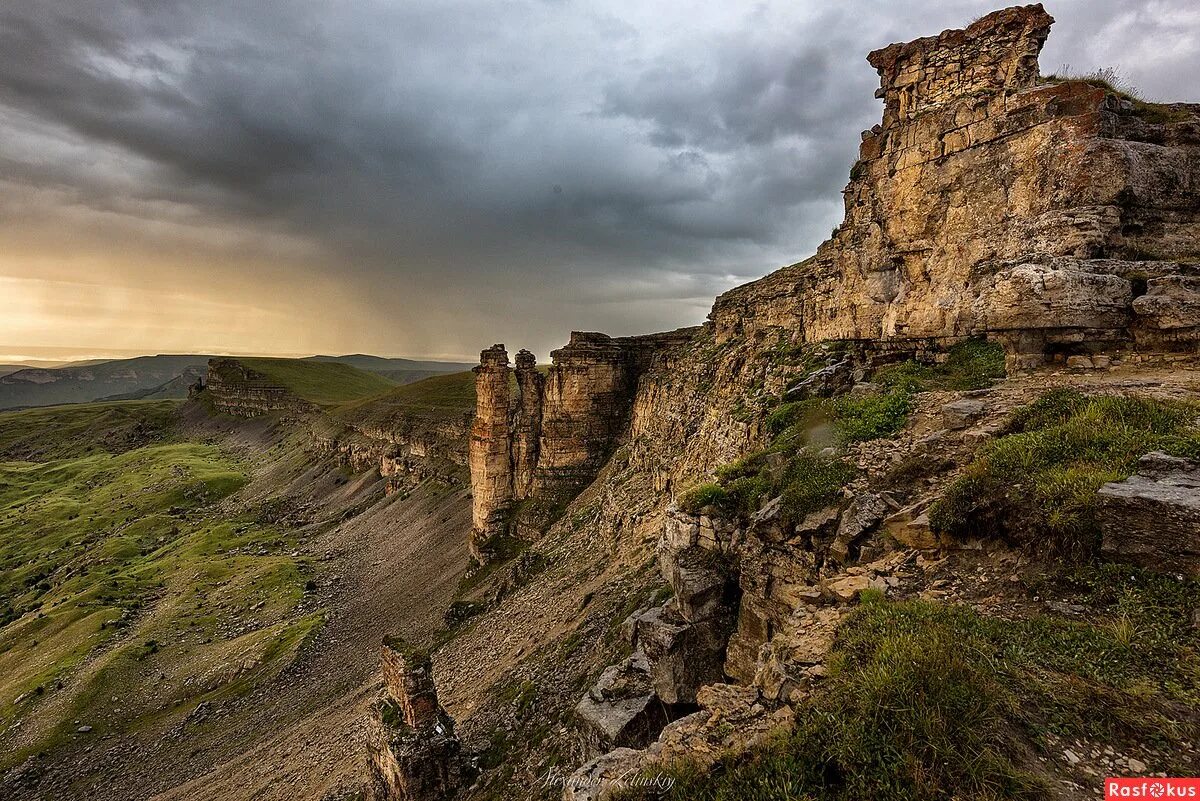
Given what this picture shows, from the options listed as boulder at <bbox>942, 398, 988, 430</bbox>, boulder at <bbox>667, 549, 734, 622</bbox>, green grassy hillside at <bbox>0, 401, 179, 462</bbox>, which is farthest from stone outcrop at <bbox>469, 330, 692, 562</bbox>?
green grassy hillside at <bbox>0, 401, 179, 462</bbox>

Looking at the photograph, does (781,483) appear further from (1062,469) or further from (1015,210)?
(1015,210)

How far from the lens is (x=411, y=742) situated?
1892 centimetres

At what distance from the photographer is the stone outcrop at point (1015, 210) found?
11797 mm

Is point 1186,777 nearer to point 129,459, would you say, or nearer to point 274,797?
point 274,797

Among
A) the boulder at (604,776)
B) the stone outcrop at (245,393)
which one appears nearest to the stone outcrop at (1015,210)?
the boulder at (604,776)

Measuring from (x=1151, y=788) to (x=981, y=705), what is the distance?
1430 millimetres

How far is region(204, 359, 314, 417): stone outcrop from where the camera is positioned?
498 feet

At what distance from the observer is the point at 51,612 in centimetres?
5228

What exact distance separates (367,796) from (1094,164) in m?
32.9

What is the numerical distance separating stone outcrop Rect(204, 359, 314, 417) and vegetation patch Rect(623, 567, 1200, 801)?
→ 6128 inches

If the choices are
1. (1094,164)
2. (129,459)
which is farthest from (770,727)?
(129,459)

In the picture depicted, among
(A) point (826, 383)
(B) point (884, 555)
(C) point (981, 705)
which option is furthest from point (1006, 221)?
(C) point (981, 705)

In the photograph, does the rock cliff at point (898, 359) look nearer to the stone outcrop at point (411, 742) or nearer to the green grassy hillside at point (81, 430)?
the stone outcrop at point (411, 742)

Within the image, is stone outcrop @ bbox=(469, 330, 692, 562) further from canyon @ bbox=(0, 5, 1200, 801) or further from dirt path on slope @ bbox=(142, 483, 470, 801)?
dirt path on slope @ bbox=(142, 483, 470, 801)
